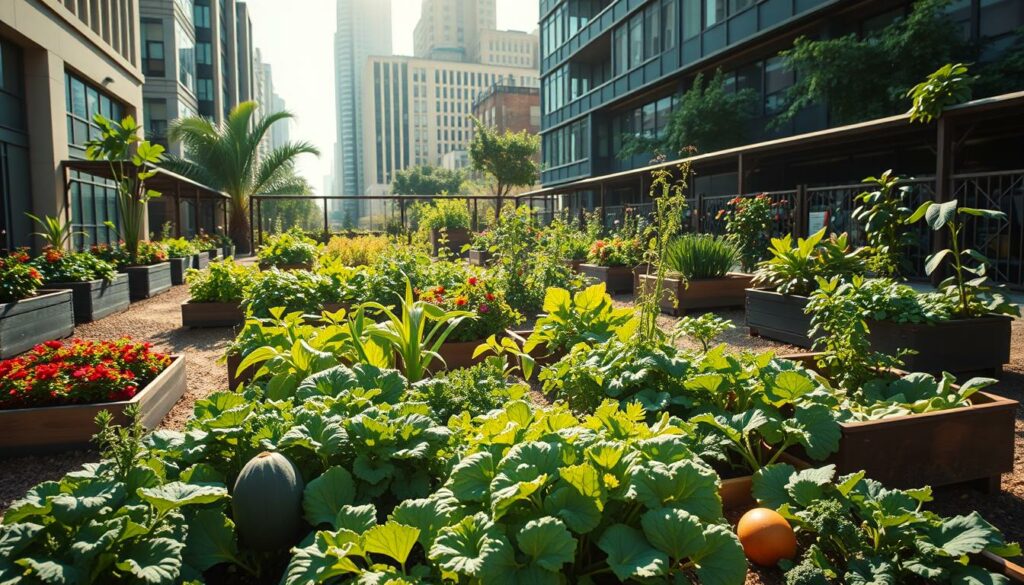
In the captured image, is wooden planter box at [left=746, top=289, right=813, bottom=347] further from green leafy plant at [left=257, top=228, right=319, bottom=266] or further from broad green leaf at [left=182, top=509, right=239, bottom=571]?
green leafy plant at [left=257, top=228, right=319, bottom=266]

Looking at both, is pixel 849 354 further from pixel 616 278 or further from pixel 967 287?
pixel 616 278

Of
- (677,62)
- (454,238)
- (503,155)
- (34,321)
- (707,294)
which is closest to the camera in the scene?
(34,321)

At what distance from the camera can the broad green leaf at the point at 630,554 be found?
1.48 meters

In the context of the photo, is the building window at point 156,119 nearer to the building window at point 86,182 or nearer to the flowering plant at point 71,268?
Answer: the building window at point 86,182

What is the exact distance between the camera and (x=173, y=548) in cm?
156

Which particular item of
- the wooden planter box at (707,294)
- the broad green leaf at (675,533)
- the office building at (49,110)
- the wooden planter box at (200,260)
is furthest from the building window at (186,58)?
the broad green leaf at (675,533)

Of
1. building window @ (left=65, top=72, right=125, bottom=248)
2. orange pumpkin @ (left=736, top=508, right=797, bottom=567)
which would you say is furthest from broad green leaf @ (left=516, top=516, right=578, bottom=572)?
building window @ (left=65, top=72, right=125, bottom=248)

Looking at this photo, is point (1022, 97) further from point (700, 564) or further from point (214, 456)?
point (214, 456)

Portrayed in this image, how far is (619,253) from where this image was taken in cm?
1000

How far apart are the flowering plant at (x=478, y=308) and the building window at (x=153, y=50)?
30887 mm

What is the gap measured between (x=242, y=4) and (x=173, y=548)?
192ft

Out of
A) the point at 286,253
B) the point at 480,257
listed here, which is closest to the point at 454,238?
the point at 480,257

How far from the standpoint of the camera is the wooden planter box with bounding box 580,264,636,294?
9547 mm

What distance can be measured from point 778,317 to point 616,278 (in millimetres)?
4042
